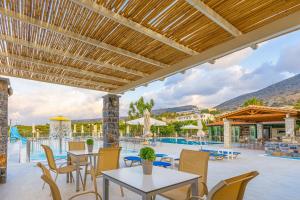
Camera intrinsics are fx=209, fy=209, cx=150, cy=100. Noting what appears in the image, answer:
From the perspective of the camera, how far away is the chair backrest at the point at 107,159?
13.7ft

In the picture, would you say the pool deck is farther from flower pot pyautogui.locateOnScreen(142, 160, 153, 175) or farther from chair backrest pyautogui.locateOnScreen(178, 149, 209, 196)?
flower pot pyautogui.locateOnScreen(142, 160, 153, 175)

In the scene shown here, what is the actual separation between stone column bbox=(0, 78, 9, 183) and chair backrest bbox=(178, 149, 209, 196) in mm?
4339

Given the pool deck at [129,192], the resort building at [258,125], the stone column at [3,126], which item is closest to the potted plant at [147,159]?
the pool deck at [129,192]

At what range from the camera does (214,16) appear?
2.85m

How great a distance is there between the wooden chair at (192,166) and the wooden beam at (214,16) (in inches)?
75.5

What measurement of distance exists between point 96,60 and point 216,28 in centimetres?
269

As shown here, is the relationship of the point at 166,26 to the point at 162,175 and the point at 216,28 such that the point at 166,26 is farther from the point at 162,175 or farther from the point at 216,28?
the point at 162,175

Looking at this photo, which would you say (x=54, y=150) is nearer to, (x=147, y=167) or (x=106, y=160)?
(x=106, y=160)

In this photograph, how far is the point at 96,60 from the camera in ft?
15.6

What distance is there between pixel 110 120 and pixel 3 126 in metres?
3.52

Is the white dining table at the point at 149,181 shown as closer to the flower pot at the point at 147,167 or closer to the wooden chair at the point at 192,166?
the flower pot at the point at 147,167

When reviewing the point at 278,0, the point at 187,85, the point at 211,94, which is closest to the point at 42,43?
the point at 278,0

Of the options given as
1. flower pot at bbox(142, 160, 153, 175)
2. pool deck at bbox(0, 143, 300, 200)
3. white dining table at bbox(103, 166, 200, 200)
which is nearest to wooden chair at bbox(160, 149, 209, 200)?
white dining table at bbox(103, 166, 200, 200)

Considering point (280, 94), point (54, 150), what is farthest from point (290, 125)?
point (280, 94)
